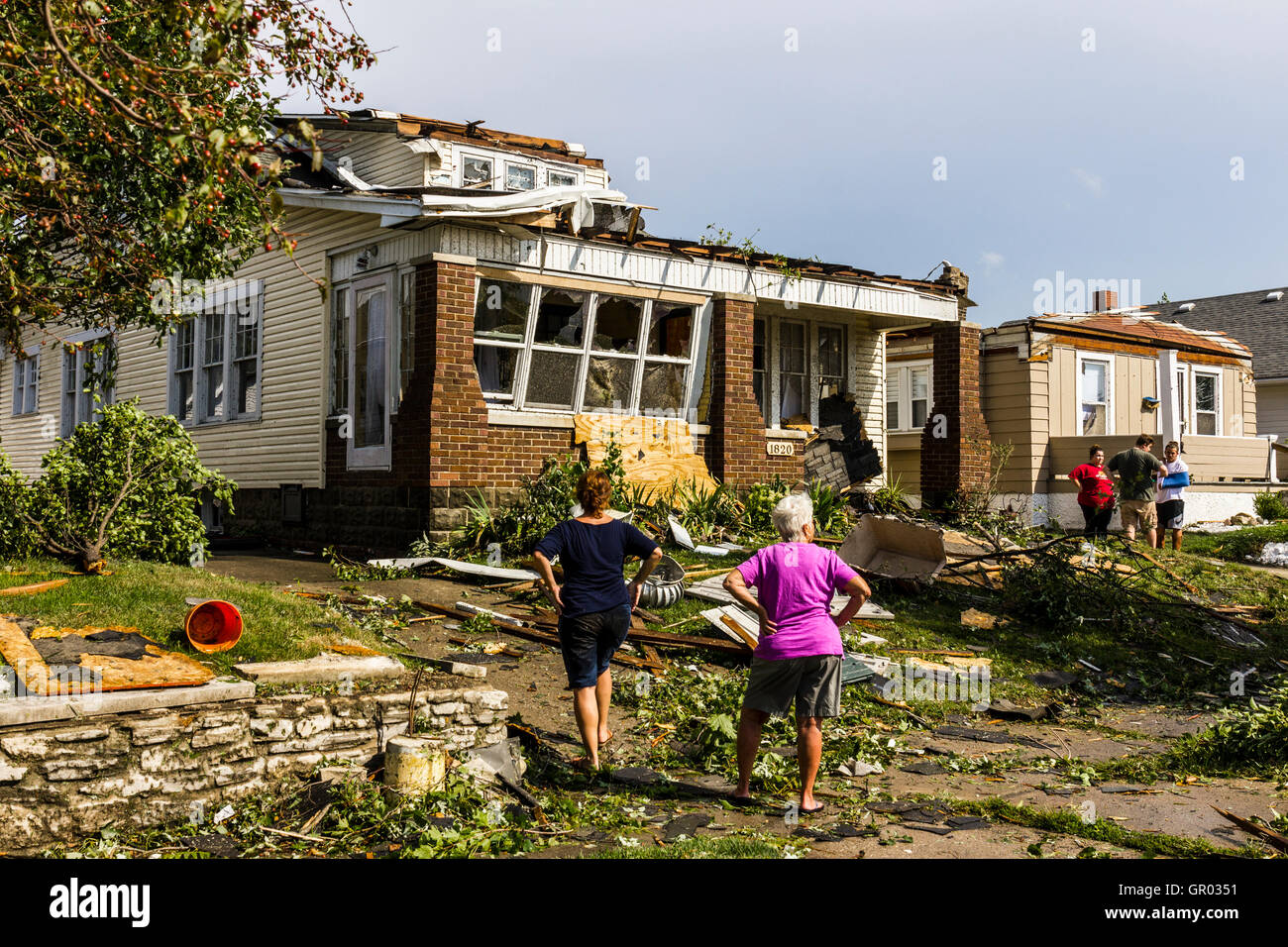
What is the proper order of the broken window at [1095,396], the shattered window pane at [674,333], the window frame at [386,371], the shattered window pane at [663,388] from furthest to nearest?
1. the broken window at [1095,396]
2. the shattered window pane at [674,333]
3. the shattered window pane at [663,388]
4. the window frame at [386,371]

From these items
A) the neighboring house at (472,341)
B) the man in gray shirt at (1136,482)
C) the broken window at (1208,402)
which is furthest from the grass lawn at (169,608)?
the broken window at (1208,402)

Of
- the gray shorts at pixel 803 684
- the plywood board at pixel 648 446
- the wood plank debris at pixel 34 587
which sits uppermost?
the plywood board at pixel 648 446

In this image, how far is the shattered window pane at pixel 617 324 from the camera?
15.4m

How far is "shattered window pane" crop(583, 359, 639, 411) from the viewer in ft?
50.0

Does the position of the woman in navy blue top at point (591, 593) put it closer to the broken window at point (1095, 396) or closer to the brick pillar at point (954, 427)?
the brick pillar at point (954, 427)

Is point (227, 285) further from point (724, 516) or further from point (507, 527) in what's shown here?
point (724, 516)

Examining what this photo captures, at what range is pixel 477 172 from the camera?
58.3 feet

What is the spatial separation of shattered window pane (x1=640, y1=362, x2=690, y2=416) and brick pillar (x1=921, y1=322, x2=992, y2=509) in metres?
5.63

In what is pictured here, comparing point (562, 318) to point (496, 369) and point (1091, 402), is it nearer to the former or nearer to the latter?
point (496, 369)

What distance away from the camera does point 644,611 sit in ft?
34.1

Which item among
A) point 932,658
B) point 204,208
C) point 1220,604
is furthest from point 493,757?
point 1220,604

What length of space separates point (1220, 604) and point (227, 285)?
1582 cm

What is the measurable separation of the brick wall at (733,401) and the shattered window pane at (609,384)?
1.48m

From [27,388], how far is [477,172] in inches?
607
